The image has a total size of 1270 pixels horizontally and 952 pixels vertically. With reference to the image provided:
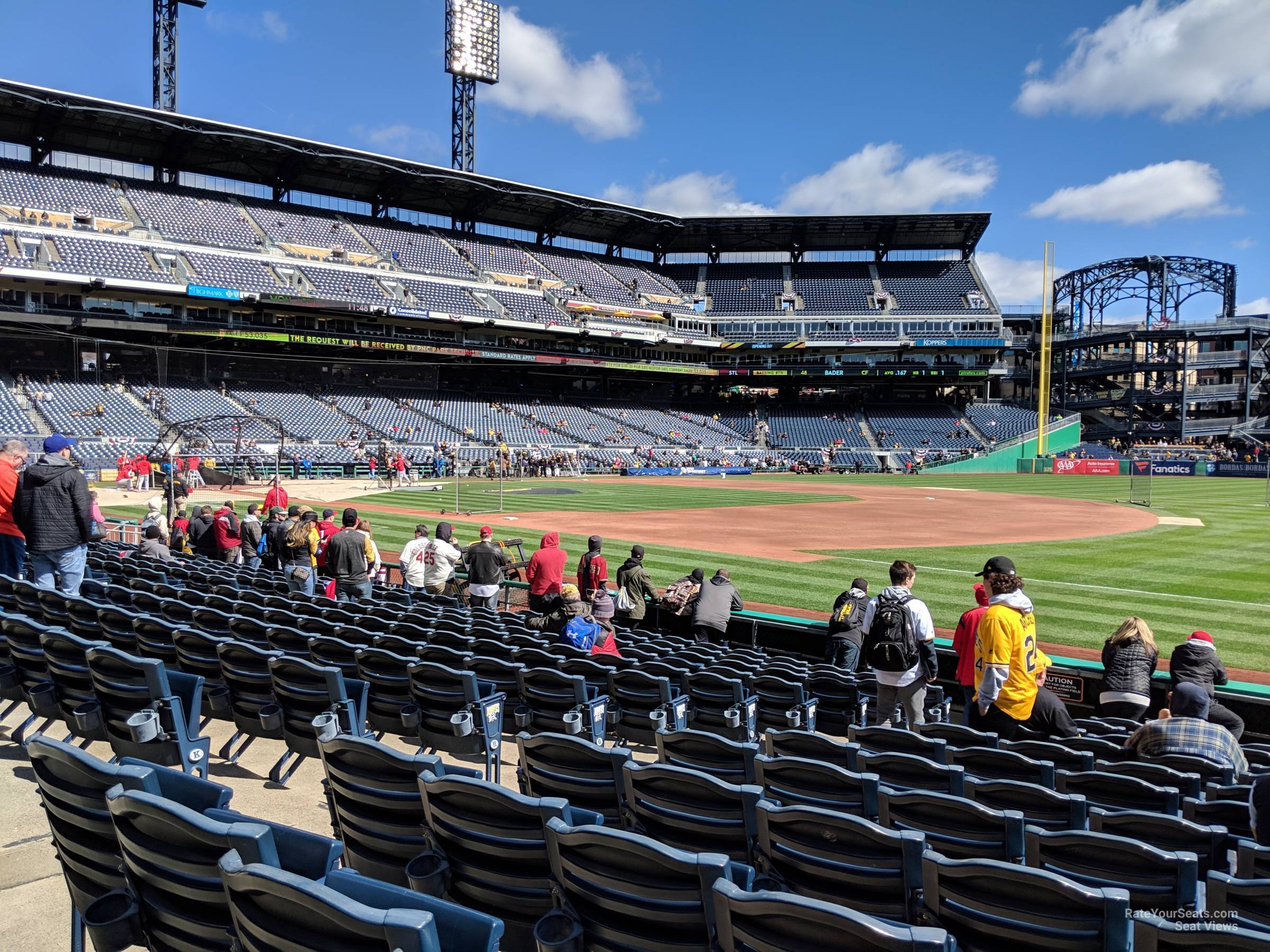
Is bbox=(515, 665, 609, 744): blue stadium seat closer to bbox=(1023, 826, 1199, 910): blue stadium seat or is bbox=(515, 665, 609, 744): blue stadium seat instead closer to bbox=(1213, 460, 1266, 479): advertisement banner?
bbox=(1023, 826, 1199, 910): blue stadium seat

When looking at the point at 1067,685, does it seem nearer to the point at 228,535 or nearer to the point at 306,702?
the point at 306,702

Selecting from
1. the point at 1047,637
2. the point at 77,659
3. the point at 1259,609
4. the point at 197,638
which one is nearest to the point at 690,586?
the point at 1047,637

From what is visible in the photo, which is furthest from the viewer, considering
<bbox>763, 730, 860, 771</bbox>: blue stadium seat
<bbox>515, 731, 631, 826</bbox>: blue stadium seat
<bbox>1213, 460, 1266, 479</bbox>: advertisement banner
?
<bbox>1213, 460, 1266, 479</bbox>: advertisement banner

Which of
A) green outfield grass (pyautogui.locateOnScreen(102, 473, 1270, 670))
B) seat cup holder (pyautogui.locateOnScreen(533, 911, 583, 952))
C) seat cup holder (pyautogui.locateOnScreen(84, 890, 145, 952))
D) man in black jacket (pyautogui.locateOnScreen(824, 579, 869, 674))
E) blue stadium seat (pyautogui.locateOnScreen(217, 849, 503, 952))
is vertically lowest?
green outfield grass (pyautogui.locateOnScreen(102, 473, 1270, 670))

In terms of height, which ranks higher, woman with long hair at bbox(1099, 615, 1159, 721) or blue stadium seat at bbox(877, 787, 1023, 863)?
blue stadium seat at bbox(877, 787, 1023, 863)

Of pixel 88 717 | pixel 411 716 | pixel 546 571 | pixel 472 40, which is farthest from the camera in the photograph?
pixel 472 40

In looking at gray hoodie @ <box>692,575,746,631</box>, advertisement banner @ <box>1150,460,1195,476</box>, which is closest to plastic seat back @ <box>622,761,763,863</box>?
gray hoodie @ <box>692,575,746,631</box>

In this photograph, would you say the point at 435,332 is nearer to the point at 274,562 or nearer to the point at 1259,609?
the point at 274,562

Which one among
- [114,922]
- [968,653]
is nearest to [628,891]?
[114,922]

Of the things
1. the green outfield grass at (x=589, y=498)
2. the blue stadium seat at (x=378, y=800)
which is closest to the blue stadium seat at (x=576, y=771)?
the blue stadium seat at (x=378, y=800)

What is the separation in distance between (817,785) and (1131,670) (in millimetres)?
5359

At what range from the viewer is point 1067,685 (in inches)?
354

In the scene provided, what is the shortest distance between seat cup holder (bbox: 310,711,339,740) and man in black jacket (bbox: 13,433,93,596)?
480 centimetres

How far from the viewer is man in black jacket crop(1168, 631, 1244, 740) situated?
22.6 feet
